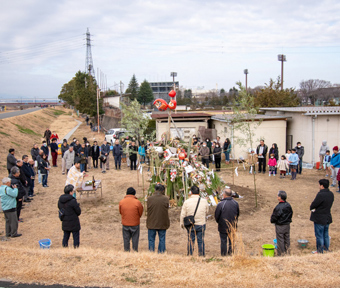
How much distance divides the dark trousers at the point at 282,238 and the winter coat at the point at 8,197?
6.13m

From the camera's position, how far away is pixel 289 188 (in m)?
13.2

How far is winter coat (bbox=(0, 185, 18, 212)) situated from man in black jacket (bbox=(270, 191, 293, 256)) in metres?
6.02

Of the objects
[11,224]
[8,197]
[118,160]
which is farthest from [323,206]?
[118,160]

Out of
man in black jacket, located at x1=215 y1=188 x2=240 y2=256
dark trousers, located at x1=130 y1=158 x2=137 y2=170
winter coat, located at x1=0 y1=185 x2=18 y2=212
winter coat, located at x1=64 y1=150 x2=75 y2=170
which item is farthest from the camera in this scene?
dark trousers, located at x1=130 y1=158 x2=137 y2=170

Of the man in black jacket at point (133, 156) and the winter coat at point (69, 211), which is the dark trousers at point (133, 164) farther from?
the winter coat at point (69, 211)

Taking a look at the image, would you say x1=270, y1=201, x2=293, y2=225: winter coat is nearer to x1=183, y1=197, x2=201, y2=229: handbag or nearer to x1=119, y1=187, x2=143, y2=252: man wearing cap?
x1=183, y1=197, x2=201, y2=229: handbag

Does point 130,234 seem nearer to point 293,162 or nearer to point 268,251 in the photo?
point 268,251

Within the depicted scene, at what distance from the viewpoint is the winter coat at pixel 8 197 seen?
7.65m

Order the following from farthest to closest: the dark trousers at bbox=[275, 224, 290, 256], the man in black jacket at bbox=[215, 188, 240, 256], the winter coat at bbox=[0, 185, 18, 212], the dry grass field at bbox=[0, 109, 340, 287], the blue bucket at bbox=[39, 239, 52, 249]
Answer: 1. the winter coat at bbox=[0, 185, 18, 212]
2. the blue bucket at bbox=[39, 239, 52, 249]
3. the dark trousers at bbox=[275, 224, 290, 256]
4. the man in black jacket at bbox=[215, 188, 240, 256]
5. the dry grass field at bbox=[0, 109, 340, 287]

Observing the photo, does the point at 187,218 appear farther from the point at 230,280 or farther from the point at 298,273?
the point at 298,273

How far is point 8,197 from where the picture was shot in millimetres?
7734

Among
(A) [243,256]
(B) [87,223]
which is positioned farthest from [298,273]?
(B) [87,223]

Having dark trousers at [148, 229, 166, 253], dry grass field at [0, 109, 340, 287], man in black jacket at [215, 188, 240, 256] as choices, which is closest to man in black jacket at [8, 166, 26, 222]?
dry grass field at [0, 109, 340, 287]

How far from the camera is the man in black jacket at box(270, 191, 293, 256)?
6493 mm
